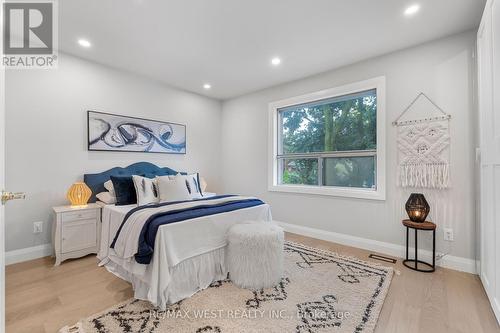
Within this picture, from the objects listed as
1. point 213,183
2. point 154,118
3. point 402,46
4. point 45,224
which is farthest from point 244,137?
point 45,224

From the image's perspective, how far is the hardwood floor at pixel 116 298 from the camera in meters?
1.65

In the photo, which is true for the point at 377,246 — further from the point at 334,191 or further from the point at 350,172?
the point at 350,172

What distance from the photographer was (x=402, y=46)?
2.80 meters

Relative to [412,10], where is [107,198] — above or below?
below

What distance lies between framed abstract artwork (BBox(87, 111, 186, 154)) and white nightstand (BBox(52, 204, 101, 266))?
2.99 ft

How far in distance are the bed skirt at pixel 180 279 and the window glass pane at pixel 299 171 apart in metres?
2.05

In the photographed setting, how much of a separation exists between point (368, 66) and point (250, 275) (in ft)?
9.81

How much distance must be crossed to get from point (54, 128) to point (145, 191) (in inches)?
54.6

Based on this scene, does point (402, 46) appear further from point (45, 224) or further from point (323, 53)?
point (45, 224)

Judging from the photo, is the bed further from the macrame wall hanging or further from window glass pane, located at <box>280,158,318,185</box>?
the macrame wall hanging

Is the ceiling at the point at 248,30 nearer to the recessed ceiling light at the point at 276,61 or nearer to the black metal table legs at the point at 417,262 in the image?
the recessed ceiling light at the point at 276,61

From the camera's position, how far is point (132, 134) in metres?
3.63

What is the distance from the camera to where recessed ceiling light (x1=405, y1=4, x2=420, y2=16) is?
215 cm

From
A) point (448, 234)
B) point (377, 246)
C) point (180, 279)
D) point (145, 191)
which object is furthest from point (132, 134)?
point (448, 234)
